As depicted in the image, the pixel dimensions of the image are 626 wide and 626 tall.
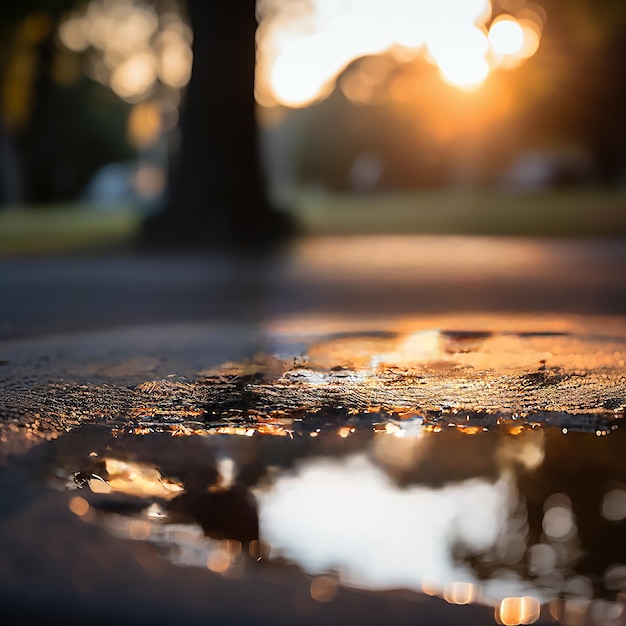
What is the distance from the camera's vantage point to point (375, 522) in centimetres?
222

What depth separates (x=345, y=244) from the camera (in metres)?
14.2

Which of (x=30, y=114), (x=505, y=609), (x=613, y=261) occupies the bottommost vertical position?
(x=505, y=609)

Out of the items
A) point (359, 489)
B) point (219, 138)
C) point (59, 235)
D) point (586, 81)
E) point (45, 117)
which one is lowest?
point (359, 489)

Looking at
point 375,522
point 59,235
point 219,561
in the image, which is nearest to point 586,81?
point 59,235

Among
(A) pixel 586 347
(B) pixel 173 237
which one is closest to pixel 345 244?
(B) pixel 173 237

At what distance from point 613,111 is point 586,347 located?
93.4ft

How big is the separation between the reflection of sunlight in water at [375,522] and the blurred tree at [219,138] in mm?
11791

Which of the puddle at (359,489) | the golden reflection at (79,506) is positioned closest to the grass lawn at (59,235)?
the puddle at (359,489)

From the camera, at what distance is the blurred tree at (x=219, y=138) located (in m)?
14.3

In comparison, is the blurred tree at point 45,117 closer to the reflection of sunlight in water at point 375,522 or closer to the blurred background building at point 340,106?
the blurred background building at point 340,106

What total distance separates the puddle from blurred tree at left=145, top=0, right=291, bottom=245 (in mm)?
10571

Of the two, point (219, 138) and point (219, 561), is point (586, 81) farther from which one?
point (219, 561)

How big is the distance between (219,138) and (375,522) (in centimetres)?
1257

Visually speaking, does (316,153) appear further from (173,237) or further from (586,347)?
(586,347)
